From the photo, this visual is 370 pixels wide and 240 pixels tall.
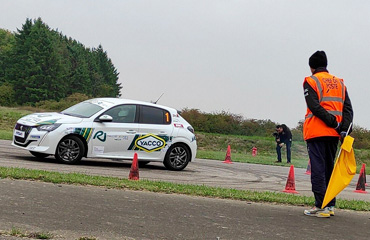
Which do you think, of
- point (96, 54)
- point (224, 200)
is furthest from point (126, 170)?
point (96, 54)

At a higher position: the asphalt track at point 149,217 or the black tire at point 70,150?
the black tire at point 70,150

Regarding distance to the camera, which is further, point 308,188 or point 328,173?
point 308,188

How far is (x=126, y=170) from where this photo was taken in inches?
495

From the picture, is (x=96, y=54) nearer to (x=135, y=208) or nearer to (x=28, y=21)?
(x=28, y=21)

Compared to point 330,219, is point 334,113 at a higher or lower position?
higher

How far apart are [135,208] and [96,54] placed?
443ft

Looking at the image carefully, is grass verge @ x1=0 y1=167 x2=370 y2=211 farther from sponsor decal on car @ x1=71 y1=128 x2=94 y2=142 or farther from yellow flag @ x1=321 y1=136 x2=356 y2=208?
sponsor decal on car @ x1=71 y1=128 x2=94 y2=142

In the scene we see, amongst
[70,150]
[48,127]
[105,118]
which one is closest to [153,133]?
[105,118]

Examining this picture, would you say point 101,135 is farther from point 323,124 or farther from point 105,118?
point 323,124

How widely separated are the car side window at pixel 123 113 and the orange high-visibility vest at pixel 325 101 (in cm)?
689

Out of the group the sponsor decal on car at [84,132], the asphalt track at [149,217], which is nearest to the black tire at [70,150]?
the sponsor decal on car at [84,132]

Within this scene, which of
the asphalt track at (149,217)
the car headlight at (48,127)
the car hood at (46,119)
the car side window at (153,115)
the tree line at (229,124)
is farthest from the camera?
the tree line at (229,124)

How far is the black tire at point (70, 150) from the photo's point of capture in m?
12.4

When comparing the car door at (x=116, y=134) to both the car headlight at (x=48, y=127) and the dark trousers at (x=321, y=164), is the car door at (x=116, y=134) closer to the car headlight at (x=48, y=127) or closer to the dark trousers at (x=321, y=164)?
the car headlight at (x=48, y=127)
